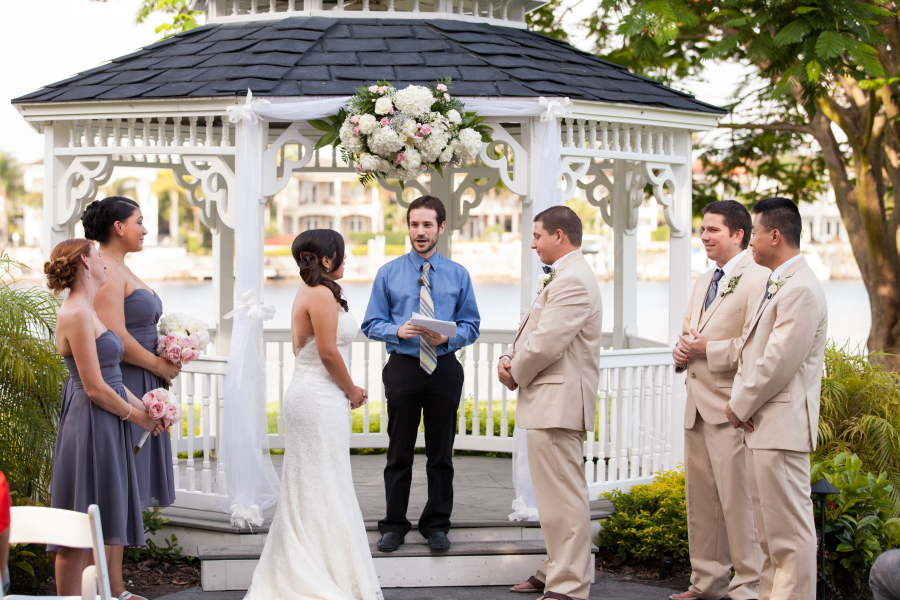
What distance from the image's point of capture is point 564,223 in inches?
188

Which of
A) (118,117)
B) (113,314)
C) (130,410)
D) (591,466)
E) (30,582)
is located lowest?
(30,582)

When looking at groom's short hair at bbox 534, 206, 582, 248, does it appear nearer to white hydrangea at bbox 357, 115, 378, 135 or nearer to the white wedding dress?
the white wedding dress

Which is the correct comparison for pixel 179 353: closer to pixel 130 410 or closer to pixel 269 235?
pixel 130 410

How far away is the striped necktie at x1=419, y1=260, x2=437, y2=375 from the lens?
5.05m

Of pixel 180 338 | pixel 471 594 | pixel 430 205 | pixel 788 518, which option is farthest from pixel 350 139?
pixel 788 518

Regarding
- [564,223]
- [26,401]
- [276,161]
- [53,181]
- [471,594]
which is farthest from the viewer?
[53,181]

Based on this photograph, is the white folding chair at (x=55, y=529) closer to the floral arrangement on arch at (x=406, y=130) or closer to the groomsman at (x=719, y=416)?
the floral arrangement on arch at (x=406, y=130)

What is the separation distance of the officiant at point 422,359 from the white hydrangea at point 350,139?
0.66m

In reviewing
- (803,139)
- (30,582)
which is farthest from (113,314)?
(803,139)

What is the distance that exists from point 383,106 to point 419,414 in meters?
1.85

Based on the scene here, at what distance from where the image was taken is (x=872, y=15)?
7738 millimetres

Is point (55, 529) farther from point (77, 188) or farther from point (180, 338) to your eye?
point (77, 188)

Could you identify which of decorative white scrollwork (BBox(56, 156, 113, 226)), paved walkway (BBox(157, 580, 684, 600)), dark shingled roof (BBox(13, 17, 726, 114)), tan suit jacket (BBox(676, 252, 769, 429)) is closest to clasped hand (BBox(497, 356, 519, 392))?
tan suit jacket (BBox(676, 252, 769, 429))

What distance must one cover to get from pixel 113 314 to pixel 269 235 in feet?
231
